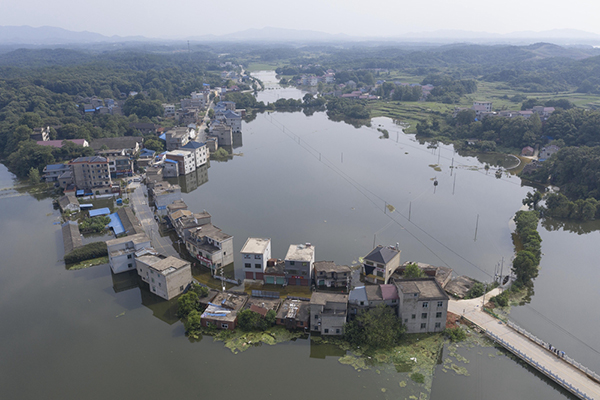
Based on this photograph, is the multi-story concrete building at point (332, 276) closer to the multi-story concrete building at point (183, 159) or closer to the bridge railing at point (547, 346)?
the bridge railing at point (547, 346)

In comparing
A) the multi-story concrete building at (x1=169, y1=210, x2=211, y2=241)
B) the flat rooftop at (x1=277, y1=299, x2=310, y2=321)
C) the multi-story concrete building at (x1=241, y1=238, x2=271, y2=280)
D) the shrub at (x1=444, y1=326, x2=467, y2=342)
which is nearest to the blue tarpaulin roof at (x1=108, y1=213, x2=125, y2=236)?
the multi-story concrete building at (x1=169, y1=210, x2=211, y2=241)

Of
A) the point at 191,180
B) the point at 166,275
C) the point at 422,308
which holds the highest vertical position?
the point at 166,275

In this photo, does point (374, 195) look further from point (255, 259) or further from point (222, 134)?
point (222, 134)

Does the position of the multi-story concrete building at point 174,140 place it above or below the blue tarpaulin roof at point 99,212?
above

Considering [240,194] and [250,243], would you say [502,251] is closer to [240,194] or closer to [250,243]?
[250,243]

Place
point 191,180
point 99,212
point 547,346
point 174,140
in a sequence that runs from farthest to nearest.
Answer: point 174,140, point 191,180, point 99,212, point 547,346

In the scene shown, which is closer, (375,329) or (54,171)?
(375,329)

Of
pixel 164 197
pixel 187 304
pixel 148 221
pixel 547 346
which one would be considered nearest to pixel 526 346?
pixel 547 346

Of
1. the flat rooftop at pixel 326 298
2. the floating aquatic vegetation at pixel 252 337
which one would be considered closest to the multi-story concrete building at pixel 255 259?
the floating aquatic vegetation at pixel 252 337
